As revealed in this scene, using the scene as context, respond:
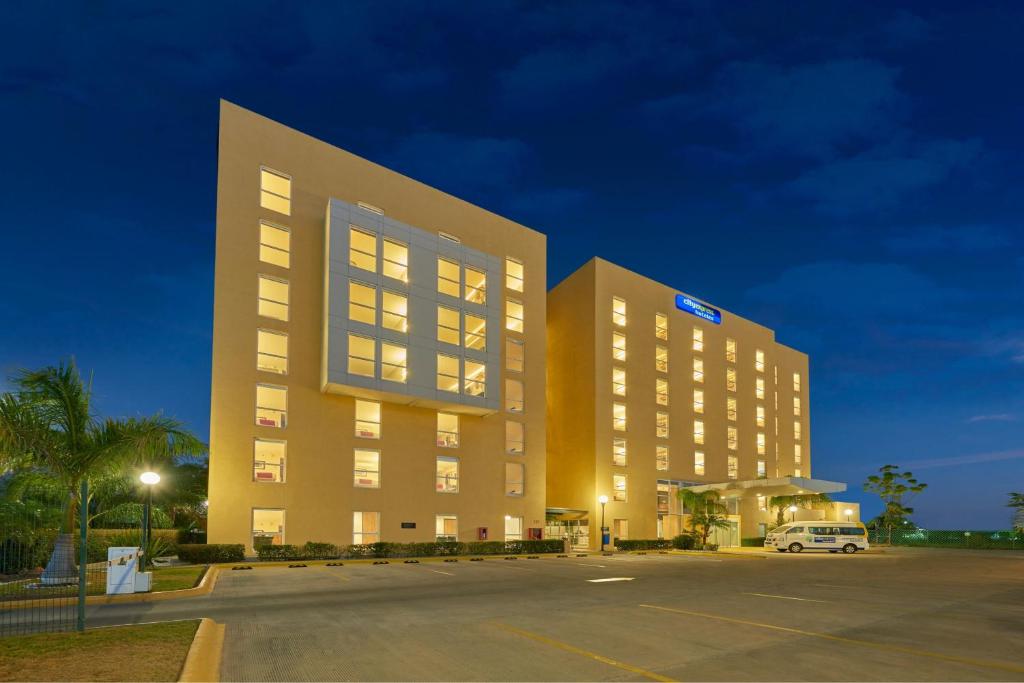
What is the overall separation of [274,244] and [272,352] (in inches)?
220

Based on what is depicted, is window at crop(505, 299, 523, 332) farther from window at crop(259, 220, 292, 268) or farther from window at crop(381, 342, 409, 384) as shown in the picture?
window at crop(259, 220, 292, 268)

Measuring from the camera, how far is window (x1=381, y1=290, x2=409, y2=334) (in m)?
40.9

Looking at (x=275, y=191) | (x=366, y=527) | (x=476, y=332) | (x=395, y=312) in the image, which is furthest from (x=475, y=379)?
(x=275, y=191)

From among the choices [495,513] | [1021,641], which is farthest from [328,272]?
[1021,641]

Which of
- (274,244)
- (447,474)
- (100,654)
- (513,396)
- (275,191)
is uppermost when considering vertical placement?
(275,191)

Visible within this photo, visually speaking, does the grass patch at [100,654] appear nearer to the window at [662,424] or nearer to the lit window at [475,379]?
the lit window at [475,379]

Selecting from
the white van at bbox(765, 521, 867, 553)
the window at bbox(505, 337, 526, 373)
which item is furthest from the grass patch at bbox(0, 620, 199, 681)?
the white van at bbox(765, 521, 867, 553)

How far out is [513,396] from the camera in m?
49.8

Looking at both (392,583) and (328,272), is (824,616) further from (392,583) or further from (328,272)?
(328,272)

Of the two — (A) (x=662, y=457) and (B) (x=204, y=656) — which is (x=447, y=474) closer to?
(A) (x=662, y=457)

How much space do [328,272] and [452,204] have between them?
11.7 metres

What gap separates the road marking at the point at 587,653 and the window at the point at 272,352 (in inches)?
1056

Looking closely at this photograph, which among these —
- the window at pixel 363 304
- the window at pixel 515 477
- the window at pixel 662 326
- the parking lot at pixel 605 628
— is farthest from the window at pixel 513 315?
the parking lot at pixel 605 628

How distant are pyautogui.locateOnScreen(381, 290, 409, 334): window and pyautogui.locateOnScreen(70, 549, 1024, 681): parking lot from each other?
19.1 metres
